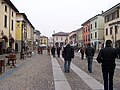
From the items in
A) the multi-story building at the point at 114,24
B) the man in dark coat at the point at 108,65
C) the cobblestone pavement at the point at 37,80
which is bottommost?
the cobblestone pavement at the point at 37,80

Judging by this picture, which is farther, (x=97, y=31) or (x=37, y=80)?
(x=97, y=31)

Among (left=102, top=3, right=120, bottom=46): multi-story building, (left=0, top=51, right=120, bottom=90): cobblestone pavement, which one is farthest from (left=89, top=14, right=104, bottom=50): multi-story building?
(left=0, top=51, right=120, bottom=90): cobblestone pavement

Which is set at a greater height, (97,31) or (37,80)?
(97,31)

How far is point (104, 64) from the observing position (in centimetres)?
717

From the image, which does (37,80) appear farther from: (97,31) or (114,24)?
(97,31)

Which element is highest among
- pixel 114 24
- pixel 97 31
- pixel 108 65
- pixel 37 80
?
pixel 97 31

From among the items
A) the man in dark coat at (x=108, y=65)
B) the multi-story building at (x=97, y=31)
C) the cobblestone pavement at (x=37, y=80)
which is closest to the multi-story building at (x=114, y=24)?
the multi-story building at (x=97, y=31)

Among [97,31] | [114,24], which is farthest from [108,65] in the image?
[97,31]

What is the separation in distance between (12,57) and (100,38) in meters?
48.2

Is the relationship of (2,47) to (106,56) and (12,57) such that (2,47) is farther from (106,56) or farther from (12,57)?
(106,56)

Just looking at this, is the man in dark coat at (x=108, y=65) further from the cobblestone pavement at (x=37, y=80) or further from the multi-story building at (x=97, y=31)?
the multi-story building at (x=97, y=31)

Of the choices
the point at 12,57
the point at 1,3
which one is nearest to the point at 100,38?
the point at 1,3

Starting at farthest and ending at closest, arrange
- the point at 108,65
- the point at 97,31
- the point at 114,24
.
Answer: the point at 97,31, the point at 114,24, the point at 108,65

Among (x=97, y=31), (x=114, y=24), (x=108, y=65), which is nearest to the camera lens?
(x=108, y=65)
